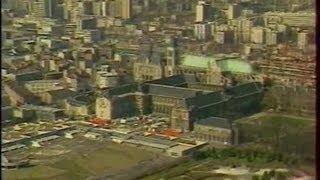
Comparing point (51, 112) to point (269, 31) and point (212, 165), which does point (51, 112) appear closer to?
point (212, 165)

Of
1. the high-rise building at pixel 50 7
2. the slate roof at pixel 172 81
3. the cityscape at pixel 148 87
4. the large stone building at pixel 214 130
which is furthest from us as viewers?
the slate roof at pixel 172 81

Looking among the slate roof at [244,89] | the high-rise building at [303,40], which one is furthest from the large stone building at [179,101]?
the high-rise building at [303,40]

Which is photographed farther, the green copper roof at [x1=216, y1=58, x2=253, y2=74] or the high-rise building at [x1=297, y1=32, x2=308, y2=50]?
the green copper roof at [x1=216, y1=58, x2=253, y2=74]

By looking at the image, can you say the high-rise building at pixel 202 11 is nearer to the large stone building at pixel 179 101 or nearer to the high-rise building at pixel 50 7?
the large stone building at pixel 179 101

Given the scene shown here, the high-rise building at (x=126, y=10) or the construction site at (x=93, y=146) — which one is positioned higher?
the high-rise building at (x=126, y=10)

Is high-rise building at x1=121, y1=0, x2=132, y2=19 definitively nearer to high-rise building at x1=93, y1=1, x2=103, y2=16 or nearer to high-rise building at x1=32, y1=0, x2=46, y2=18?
high-rise building at x1=93, y1=1, x2=103, y2=16

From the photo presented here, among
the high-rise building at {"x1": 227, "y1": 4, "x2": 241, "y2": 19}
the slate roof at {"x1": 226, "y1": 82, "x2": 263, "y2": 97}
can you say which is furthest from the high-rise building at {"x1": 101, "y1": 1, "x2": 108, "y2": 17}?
the slate roof at {"x1": 226, "y1": 82, "x2": 263, "y2": 97}

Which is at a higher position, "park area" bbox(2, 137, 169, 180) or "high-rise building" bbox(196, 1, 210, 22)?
"high-rise building" bbox(196, 1, 210, 22)
